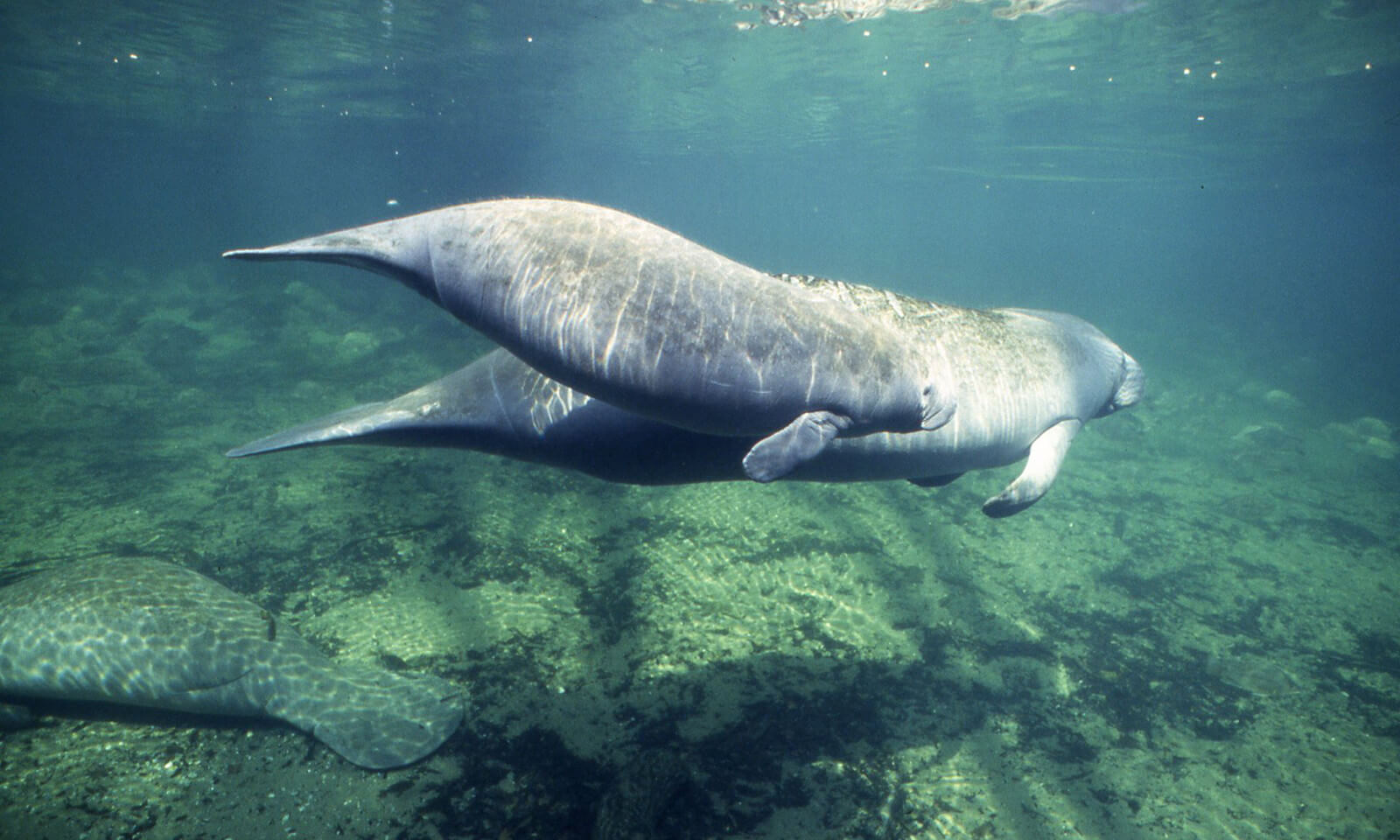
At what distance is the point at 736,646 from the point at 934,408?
104 inches

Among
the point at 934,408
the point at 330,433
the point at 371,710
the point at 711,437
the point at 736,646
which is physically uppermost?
the point at 934,408

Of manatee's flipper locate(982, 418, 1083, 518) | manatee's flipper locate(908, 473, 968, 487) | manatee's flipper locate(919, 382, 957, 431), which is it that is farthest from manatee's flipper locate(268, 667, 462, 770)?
manatee's flipper locate(982, 418, 1083, 518)

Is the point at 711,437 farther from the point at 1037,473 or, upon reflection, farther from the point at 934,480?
the point at 1037,473

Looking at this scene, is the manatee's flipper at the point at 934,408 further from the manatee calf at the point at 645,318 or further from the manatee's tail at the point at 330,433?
the manatee's tail at the point at 330,433

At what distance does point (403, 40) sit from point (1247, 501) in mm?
27213

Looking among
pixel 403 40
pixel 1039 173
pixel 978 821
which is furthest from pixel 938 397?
pixel 1039 173

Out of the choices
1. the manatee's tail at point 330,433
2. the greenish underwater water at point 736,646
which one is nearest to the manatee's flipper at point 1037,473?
the greenish underwater water at point 736,646

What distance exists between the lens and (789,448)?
9.95ft

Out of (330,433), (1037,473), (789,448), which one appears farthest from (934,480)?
(330,433)

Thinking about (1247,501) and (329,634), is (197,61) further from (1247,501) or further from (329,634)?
(1247,501)

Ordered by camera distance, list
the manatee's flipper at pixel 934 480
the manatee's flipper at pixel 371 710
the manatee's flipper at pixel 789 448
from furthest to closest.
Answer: the manatee's flipper at pixel 934 480 → the manatee's flipper at pixel 371 710 → the manatee's flipper at pixel 789 448

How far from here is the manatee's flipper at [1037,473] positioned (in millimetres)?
4816

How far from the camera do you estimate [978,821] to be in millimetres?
3838

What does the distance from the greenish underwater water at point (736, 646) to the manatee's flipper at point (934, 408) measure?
2.30 metres
